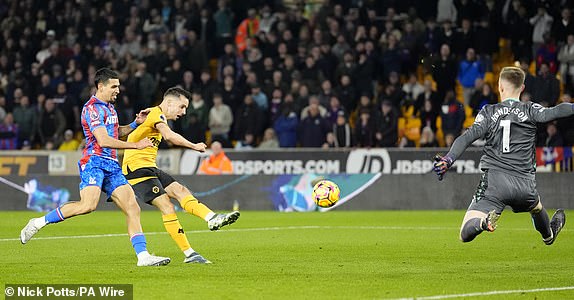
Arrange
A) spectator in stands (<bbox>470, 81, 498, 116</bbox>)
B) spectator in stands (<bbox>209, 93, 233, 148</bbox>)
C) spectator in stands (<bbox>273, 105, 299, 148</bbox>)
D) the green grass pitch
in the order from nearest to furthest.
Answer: the green grass pitch, spectator in stands (<bbox>470, 81, 498, 116</bbox>), spectator in stands (<bbox>273, 105, 299, 148</bbox>), spectator in stands (<bbox>209, 93, 233, 148</bbox>)

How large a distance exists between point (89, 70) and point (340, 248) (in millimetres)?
17096

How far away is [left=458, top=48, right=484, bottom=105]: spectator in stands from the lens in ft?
85.8

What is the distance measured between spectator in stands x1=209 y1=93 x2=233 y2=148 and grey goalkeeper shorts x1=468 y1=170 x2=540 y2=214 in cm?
1613

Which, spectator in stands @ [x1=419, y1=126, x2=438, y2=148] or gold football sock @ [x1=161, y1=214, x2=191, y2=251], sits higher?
gold football sock @ [x1=161, y1=214, x2=191, y2=251]

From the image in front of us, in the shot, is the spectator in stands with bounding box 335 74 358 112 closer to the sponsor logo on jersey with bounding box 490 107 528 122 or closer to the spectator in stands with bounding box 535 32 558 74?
the spectator in stands with bounding box 535 32 558 74

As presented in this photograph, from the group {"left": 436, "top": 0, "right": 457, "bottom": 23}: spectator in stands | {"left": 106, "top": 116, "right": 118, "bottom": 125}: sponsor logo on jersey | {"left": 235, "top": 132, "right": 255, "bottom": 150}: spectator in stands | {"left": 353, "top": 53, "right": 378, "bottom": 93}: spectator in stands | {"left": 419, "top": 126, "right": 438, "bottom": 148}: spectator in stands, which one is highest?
{"left": 436, "top": 0, "right": 457, "bottom": 23}: spectator in stands

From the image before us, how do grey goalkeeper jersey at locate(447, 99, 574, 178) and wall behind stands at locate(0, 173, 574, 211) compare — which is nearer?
grey goalkeeper jersey at locate(447, 99, 574, 178)

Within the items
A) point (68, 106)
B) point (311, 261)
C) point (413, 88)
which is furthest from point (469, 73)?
point (311, 261)

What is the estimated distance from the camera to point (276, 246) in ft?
47.2

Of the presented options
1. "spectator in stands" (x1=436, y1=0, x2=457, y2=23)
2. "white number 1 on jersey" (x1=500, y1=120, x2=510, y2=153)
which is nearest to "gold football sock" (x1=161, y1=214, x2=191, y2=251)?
"white number 1 on jersey" (x1=500, y1=120, x2=510, y2=153)

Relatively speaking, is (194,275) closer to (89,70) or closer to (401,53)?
(401,53)

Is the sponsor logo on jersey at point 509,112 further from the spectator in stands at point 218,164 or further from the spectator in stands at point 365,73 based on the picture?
the spectator in stands at point 365,73

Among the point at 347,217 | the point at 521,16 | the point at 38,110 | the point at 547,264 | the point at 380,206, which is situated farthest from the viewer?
the point at 38,110

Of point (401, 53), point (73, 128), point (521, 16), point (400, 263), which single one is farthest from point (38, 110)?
point (400, 263)
